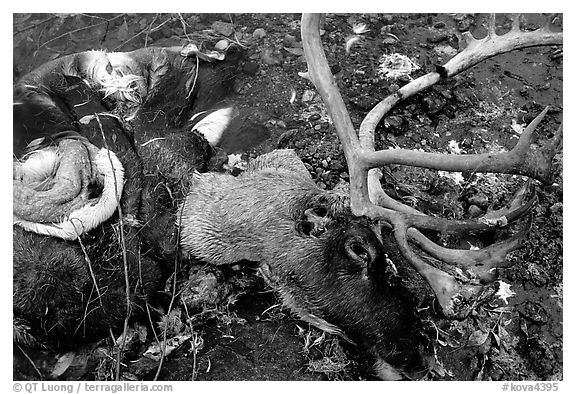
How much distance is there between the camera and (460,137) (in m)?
4.05

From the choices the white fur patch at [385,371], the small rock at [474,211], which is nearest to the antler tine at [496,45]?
the small rock at [474,211]

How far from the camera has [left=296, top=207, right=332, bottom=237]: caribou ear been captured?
3600 mm

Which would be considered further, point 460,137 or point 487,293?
point 460,137

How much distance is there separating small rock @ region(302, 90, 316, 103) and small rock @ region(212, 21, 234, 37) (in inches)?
24.5

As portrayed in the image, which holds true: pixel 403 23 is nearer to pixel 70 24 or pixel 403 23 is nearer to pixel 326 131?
pixel 326 131

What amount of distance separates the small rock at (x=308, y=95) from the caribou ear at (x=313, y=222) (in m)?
0.79

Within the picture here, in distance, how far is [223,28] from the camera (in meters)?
3.98

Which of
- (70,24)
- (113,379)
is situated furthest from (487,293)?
(70,24)

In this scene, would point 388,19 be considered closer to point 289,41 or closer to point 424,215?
point 289,41

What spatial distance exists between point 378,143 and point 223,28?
1246 millimetres

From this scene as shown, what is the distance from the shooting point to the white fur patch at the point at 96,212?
11.2 feet

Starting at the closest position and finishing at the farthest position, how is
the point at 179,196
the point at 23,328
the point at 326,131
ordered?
the point at 23,328 → the point at 179,196 → the point at 326,131

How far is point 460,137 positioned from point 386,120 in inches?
20.0

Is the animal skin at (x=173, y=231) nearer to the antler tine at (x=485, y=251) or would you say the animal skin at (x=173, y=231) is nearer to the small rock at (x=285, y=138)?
the small rock at (x=285, y=138)
